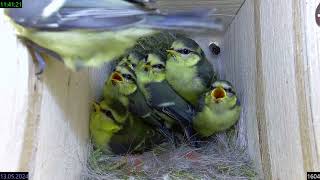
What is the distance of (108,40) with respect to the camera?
1242mm

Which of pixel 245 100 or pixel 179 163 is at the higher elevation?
pixel 245 100

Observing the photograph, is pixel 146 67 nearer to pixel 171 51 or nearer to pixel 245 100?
pixel 171 51

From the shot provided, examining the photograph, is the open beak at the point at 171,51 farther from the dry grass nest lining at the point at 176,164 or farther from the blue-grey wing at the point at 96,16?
the blue-grey wing at the point at 96,16

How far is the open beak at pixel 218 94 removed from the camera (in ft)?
6.13

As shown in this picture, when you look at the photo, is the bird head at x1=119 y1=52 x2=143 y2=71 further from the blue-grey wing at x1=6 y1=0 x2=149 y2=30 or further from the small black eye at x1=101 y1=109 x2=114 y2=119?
the blue-grey wing at x1=6 y1=0 x2=149 y2=30

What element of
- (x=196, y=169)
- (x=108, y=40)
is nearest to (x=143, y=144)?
(x=196, y=169)

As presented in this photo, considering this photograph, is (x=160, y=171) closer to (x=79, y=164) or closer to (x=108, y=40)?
(x=79, y=164)

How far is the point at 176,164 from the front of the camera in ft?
5.89

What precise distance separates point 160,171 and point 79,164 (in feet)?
0.94

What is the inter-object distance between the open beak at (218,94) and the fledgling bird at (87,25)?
0.64 metres

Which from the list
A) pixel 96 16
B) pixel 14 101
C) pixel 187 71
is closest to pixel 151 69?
pixel 187 71

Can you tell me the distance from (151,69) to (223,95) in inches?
11.8

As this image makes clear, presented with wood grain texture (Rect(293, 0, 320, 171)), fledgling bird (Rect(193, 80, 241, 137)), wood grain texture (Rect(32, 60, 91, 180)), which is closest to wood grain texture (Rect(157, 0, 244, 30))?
fledgling bird (Rect(193, 80, 241, 137))

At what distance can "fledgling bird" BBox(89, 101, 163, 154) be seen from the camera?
1.78 metres
